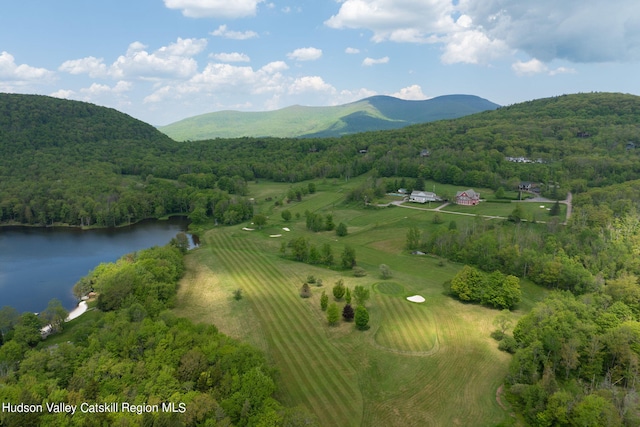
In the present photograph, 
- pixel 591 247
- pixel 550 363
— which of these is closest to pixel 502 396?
pixel 550 363

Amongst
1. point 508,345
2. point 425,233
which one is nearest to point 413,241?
point 425,233

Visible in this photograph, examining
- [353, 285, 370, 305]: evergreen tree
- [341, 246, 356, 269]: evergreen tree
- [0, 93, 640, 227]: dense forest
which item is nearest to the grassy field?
[353, 285, 370, 305]: evergreen tree

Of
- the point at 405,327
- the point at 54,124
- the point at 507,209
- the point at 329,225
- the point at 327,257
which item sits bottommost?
the point at 405,327

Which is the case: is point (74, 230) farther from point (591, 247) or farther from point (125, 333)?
Answer: point (591, 247)

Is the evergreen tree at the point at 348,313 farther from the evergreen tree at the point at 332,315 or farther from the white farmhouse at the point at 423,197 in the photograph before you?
the white farmhouse at the point at 423,197

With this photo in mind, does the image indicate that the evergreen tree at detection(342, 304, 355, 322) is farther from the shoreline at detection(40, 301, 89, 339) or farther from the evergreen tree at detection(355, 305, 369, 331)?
the shoreline at detection(40, 301, 89, 339)

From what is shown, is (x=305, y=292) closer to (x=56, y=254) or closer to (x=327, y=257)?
(x=327, y=257)
